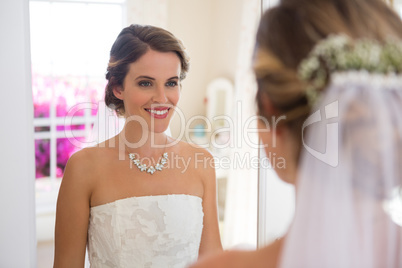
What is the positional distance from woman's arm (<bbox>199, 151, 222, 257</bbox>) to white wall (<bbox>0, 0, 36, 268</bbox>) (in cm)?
61

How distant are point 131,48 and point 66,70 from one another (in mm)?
269

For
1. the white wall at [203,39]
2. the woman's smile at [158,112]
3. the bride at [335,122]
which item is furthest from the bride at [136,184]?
the bride at [335,122]

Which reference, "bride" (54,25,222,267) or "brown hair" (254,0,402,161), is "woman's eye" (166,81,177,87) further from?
"brown hair" (254,0,402,161)

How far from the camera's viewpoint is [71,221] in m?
1.40

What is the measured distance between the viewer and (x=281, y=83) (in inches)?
30.4

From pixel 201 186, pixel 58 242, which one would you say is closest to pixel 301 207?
pixel 201 186

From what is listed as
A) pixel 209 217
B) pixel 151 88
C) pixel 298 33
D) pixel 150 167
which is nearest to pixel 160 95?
pixel 151 88

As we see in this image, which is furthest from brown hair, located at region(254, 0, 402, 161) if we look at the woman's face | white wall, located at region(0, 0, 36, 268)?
white wall, located at region(0, 0, 36, 268)

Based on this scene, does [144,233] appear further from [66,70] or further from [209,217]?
[66,70]

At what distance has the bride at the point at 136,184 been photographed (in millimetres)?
1422

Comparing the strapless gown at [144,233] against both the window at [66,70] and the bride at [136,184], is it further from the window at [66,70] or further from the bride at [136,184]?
the window at [66,70]

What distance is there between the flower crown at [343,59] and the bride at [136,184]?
77 cm

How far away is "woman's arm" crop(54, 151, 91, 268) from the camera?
1403 mm

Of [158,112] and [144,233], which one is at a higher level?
[158,112]
